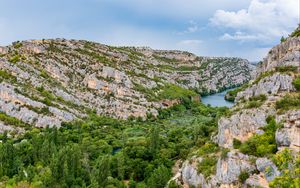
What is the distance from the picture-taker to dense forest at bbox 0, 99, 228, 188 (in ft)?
225

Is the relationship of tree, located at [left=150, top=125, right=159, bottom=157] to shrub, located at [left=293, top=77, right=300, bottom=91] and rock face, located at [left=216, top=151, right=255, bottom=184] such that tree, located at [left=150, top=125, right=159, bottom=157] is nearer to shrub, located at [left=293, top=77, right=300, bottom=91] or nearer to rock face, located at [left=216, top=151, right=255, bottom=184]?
rock face, located at [left=216, top=151, right=255, bottom=184]

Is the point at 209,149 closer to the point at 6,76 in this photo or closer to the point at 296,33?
the point at 296,33

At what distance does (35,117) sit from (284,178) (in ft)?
374

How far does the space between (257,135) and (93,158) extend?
52197mm

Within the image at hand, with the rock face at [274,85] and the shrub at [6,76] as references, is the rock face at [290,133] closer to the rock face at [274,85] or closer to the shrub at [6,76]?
the rock face at [274,85]

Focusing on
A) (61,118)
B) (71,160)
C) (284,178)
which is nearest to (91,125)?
(61,118)

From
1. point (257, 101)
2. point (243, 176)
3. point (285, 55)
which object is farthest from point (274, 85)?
point (243, 176)

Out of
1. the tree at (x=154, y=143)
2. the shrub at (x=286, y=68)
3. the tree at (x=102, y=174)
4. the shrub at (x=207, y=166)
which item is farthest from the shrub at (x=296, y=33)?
the tree at (x=102, y=174)

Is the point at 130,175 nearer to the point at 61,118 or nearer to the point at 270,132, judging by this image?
the point at 270,132

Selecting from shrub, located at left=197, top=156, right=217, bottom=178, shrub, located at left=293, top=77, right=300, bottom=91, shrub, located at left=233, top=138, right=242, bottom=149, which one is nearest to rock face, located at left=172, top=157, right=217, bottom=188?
shrub, located at left=197, top=156, right=217, bottom=178

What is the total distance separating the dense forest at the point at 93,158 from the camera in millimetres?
68562

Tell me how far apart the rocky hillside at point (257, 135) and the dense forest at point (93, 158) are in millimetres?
5861

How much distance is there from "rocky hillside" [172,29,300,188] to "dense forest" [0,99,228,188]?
586 centimetres

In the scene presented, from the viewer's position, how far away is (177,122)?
15088 cm
